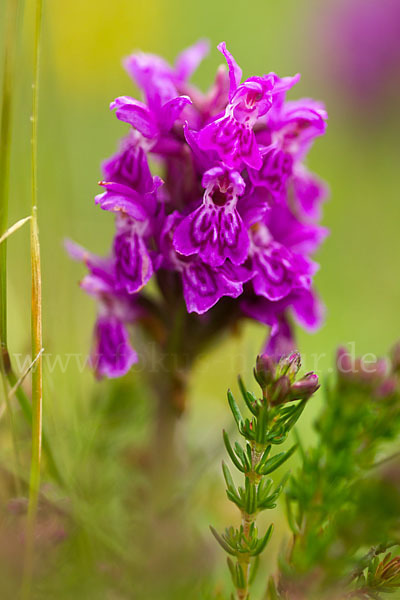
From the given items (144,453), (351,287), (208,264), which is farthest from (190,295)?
(351,287)

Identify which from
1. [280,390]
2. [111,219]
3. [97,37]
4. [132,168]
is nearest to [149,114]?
[132,168]

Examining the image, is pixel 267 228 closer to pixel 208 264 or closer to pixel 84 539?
pixel 208 264

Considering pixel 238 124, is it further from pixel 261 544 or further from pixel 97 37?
pixel 97 37

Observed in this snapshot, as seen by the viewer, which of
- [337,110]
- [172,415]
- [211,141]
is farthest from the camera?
[337,110]

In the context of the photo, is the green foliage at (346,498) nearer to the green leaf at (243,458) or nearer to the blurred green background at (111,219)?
the green leaf at (243,458)

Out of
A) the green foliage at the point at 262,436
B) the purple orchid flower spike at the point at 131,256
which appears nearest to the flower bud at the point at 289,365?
the green foliage at the point at 262,436

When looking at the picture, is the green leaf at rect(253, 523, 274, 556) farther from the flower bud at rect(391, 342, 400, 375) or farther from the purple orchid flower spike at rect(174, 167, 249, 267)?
the purple orchid flower spike at rect(174, 167, 249, 267)

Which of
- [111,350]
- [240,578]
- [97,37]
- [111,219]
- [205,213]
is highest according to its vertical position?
[97,37]
